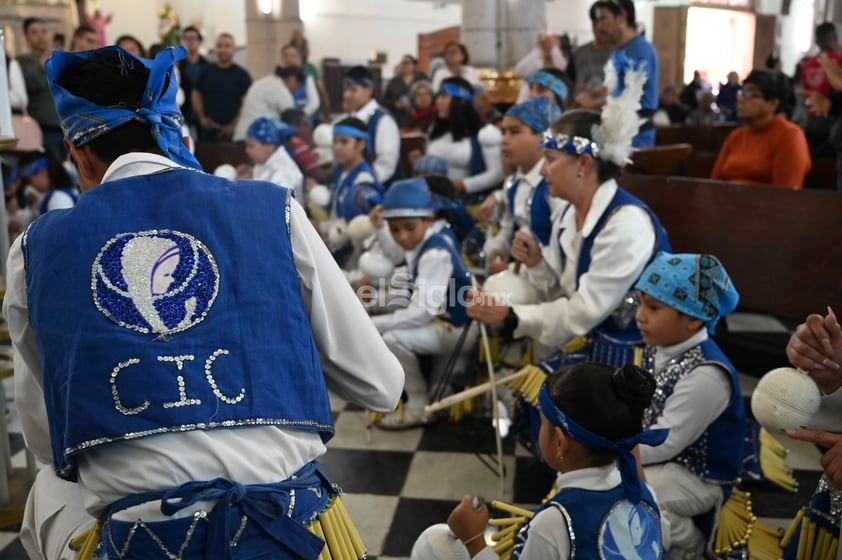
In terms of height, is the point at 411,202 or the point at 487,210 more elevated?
the point at 411,202

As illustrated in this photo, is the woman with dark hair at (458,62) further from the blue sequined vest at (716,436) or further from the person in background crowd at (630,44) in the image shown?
the blue sequined vest at (716,436)

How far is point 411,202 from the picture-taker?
3641 millimetres

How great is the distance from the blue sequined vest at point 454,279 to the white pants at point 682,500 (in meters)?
1.38

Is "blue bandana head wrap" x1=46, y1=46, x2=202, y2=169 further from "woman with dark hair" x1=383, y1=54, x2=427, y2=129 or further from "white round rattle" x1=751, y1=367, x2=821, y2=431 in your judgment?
"woman with dark hair" x1=383, y1=54, x2=427, y2=129

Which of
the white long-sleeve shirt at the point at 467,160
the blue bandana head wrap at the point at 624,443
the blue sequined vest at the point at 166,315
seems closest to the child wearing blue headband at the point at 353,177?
the white long-sleeve shirt at the point at 467,160

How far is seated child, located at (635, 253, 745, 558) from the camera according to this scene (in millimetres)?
2340

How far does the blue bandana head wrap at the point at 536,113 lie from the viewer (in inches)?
145

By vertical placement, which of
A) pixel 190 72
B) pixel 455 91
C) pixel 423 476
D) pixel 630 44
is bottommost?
pixel 423 476

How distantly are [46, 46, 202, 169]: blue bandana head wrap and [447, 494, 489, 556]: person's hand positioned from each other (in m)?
0.98

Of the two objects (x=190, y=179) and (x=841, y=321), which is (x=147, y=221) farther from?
(x=841, y=321)

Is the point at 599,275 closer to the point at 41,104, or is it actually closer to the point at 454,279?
the point at 454,279

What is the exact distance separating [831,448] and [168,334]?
4.83 feet

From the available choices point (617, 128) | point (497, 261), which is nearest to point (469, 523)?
point (617, 128)

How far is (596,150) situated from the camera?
2.89 meters
